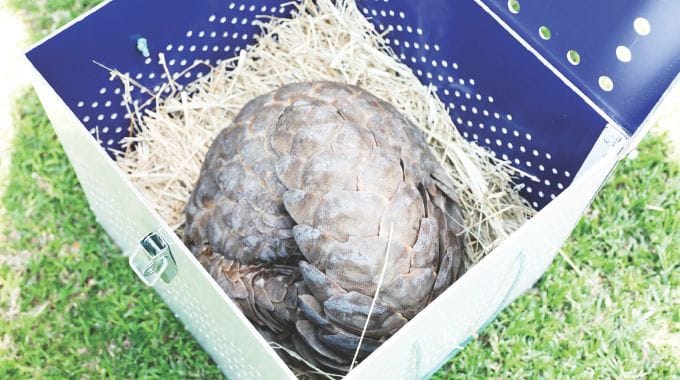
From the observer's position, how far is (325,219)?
1615 millimetres

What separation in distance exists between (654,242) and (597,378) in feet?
1.47

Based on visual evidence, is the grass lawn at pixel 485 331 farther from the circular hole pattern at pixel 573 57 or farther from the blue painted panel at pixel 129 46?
the circular hole pattern at pixel 573 57

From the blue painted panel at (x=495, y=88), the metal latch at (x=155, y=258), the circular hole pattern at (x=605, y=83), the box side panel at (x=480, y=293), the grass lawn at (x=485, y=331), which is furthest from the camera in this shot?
the grass lawn at (x=485, y=331)

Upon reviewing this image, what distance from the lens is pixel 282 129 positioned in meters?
1.77

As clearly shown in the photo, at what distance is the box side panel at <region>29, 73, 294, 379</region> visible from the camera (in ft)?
5.17

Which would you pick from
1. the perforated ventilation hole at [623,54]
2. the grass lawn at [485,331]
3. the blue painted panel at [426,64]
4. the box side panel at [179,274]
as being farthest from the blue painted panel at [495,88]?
the box side panel at [179,274]

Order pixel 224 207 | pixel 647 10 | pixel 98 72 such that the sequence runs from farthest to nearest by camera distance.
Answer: pixel 98 72 < pixel 224 207 < pixel 647 10

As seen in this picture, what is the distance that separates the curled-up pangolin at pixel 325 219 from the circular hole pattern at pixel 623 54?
470mm

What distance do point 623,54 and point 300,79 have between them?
96 centimetres

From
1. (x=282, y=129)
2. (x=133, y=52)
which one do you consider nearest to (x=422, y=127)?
(x=282, y=129)

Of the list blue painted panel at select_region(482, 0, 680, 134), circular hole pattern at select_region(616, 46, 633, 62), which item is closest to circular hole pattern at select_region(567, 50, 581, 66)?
blue painted panel at select_region(482, 0, 680, 134)

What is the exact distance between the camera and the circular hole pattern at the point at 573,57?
6.18 feet

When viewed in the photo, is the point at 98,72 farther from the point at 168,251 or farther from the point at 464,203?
the point at 464,203

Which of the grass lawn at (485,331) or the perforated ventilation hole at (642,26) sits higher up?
the perforated ventilation hole at (642,26)
